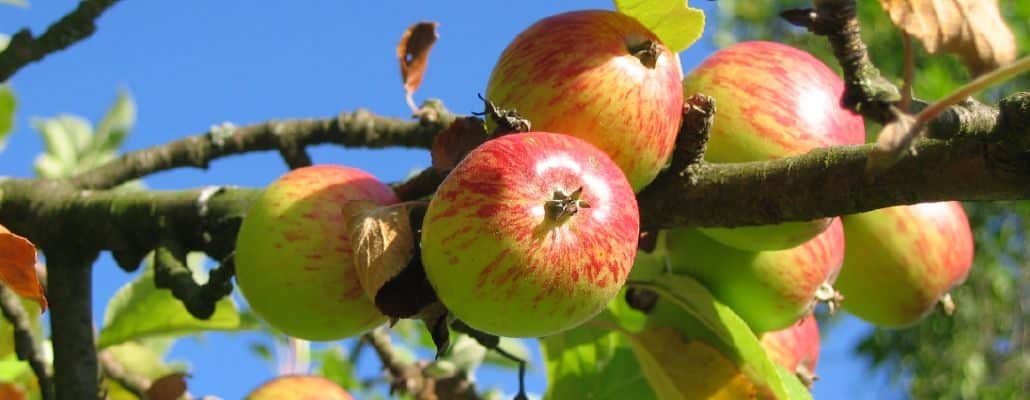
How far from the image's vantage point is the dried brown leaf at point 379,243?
1.06 meters

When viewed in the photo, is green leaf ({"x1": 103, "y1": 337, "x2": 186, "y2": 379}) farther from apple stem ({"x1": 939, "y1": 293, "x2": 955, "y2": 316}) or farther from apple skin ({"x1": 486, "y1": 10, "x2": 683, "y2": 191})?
apple stem ({"x1": 939, "y1": 293, "x2": 955, "y2": 316})

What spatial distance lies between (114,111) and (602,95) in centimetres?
220

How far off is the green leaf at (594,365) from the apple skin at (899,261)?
337mm

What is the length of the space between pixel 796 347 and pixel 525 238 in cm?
80

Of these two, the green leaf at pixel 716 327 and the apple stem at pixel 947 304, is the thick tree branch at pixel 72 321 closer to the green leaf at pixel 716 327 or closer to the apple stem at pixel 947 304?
the green leaf at pixel 716 327

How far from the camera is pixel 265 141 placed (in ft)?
6.23

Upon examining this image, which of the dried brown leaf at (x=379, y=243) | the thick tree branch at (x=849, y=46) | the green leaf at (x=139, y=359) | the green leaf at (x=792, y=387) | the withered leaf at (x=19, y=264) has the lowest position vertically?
the green leaf at (x=139, y=359)

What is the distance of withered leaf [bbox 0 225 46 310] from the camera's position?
A: 0.94 m

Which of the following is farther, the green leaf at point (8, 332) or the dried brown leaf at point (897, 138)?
the green leaf at point (8, 332)

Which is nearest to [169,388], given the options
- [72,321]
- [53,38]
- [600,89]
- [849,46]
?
[72,321]

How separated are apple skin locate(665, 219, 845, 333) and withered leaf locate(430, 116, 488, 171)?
40 cm

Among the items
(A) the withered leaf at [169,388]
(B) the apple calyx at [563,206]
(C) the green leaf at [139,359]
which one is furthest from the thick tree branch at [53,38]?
(B) the apple calyx at [563,206]

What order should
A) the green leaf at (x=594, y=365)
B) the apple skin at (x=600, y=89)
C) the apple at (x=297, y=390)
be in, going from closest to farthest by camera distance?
1. the apple skin at (x=600, y=89)
2. the apple at (x=297, y=390)
3. the green leaf at (x=594, y=365)

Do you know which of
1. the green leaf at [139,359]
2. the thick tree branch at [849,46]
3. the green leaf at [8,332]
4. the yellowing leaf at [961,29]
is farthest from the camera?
the green leaf at [139,359]
